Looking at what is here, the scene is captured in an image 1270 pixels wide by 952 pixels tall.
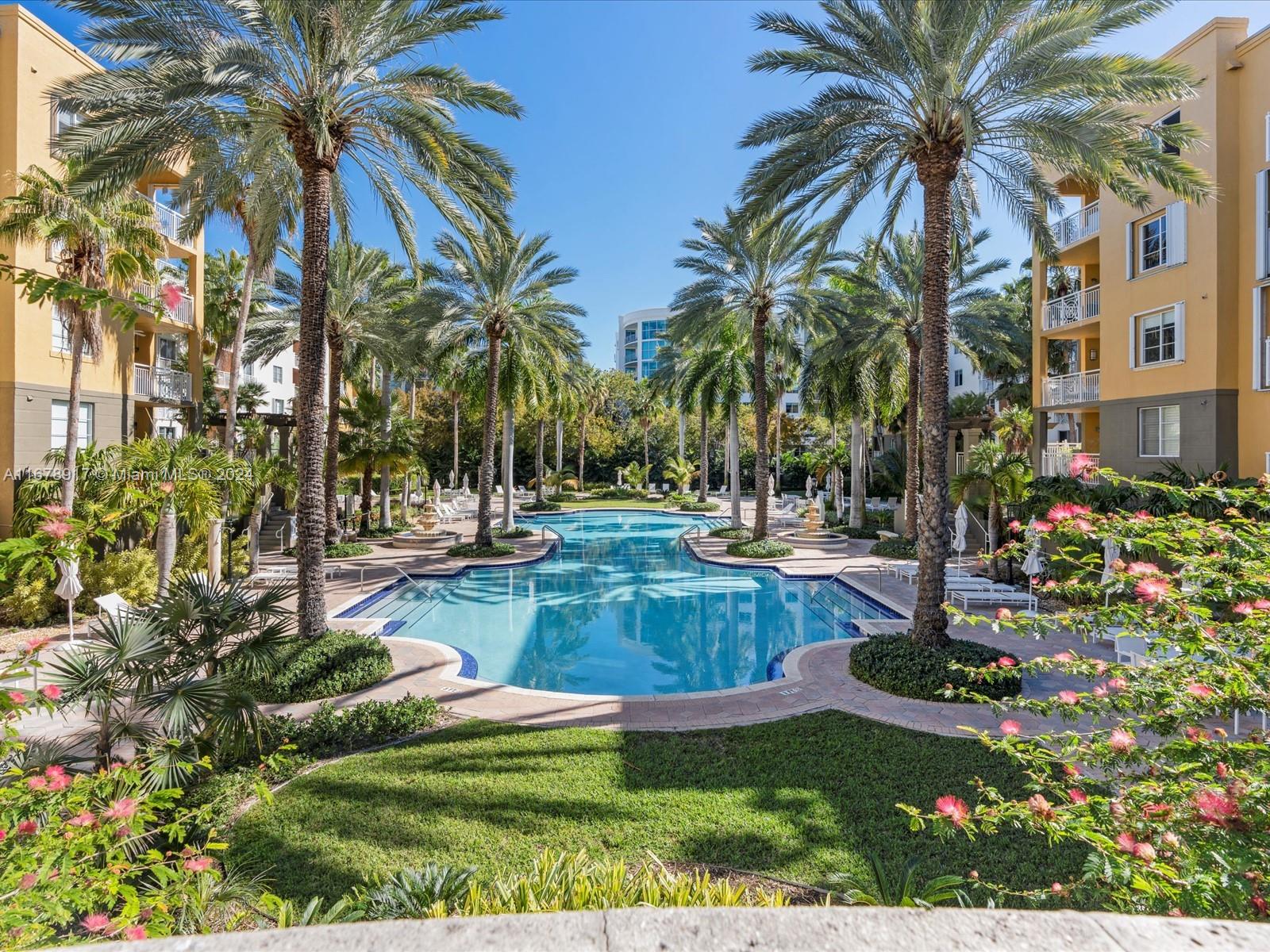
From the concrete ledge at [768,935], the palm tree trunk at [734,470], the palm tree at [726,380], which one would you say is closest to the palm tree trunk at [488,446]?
the palm tree at [726,380]

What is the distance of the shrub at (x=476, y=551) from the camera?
22188 mm

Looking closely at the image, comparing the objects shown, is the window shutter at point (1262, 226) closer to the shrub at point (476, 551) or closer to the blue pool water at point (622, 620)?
the blue pool water at point (622, 620)

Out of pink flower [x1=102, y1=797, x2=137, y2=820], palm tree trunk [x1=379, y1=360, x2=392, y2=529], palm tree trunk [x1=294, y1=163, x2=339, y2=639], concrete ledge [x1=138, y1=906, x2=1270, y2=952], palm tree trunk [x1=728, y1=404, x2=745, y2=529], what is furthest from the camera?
palm tree trunk [x1=728, y1=404, x2=745, y2=529]

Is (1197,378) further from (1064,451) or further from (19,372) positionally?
(19,372)

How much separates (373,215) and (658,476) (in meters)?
47.3

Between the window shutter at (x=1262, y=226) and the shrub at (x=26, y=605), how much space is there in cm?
2694

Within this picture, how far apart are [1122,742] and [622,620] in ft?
42.0

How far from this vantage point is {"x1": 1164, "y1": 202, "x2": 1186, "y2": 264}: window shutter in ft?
A: 49.5

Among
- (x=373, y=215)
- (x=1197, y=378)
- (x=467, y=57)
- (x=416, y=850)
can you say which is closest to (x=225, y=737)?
(x=416, y=850)

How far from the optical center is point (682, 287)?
23031mm

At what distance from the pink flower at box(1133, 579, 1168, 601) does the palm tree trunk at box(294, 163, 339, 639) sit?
10309mm

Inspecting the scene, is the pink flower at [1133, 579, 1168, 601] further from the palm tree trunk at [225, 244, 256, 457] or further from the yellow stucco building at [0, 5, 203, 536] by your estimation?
the palm tree trunk at [225, 244, 256, 457]

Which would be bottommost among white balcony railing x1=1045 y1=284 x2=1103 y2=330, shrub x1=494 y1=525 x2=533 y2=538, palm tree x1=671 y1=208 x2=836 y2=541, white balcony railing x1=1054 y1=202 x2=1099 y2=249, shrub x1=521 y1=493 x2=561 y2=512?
shrub x1=494 y1=525 x2=533 y2=538

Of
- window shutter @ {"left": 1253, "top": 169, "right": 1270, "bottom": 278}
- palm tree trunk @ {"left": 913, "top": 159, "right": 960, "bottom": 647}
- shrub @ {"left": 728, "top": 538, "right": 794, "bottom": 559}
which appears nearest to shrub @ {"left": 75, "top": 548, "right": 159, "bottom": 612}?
palm tree trunk @ {"left": 913, "top": 159, "right": 960, "bottom": 647}
